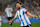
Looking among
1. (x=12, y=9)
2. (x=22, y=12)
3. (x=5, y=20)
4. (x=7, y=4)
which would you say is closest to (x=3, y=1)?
(x=7, y=4)

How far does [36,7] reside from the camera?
24.9 feet

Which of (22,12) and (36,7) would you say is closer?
(22,12)

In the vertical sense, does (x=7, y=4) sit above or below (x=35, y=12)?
above

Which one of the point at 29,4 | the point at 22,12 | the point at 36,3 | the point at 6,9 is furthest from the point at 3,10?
the point at 22,12

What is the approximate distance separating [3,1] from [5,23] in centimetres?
164

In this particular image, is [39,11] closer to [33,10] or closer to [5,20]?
[33,10]

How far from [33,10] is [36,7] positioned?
32 centimetres

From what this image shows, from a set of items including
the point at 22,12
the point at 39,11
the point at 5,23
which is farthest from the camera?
the point at 39,11

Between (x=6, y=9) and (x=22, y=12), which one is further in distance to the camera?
(x=6, y=9)

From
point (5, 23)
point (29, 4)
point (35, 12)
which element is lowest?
point (5, 23)

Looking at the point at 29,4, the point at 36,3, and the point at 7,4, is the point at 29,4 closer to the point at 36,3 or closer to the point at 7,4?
the point at 36,3

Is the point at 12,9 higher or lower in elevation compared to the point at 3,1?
lower

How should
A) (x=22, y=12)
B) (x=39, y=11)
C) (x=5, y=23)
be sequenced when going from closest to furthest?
(x=22, y=12)
(x=5, y=23)
(x=39, y=11)

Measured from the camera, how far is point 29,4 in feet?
25.3
